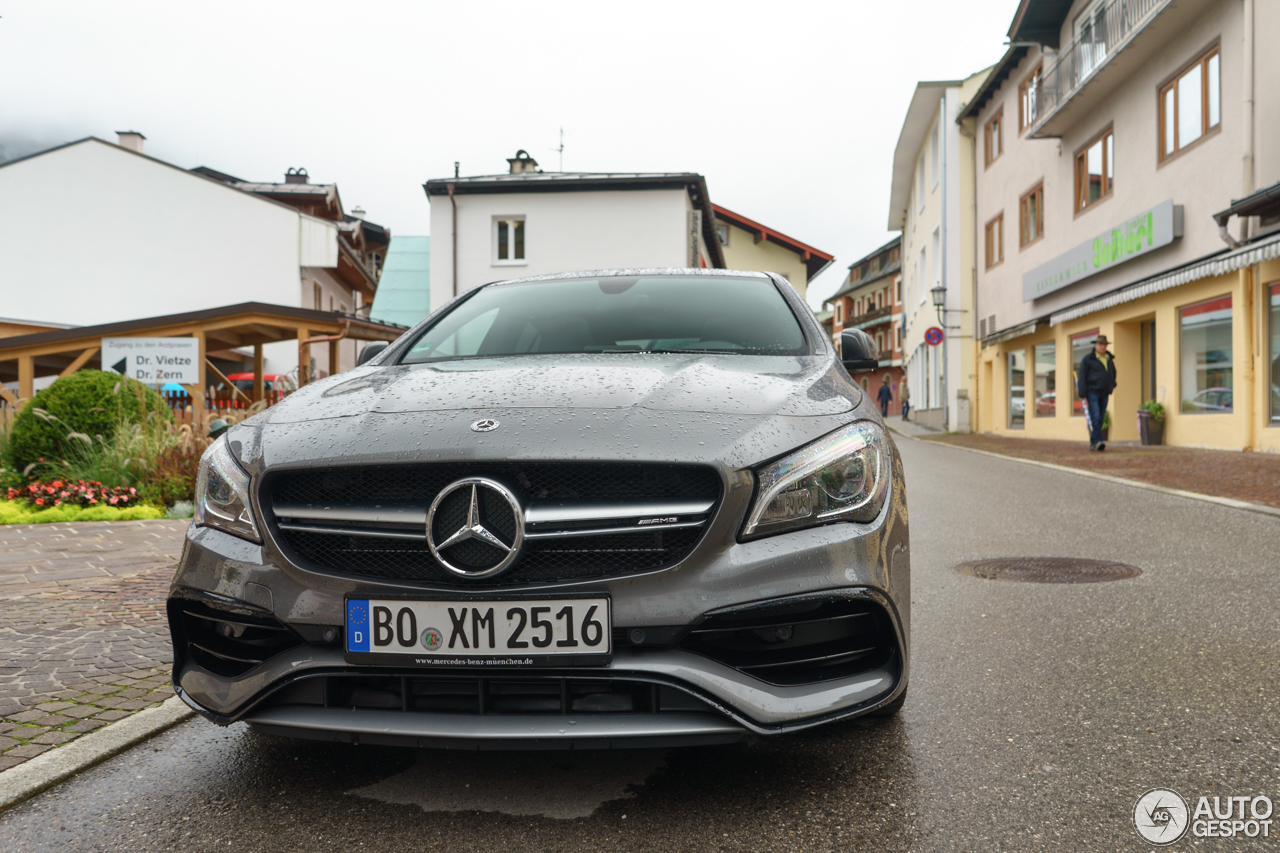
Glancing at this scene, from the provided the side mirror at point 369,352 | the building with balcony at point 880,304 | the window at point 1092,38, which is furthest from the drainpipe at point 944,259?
the building with balcony at point 880,304

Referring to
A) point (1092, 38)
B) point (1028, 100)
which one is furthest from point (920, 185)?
point (1092, 38)

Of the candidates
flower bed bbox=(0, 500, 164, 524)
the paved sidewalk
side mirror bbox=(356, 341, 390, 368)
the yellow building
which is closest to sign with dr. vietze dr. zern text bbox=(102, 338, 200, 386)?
flower bed bbox=(0, 500, 164, 524)

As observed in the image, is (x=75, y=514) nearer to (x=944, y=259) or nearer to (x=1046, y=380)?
(x=1046, y=380)

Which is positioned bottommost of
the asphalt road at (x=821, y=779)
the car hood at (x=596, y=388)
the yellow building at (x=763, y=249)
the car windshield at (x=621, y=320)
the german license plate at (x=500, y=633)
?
the asphalt road at (x=821, y=779)

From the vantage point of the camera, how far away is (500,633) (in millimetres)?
2148

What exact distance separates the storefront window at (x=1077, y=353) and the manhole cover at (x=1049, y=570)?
15708 mm

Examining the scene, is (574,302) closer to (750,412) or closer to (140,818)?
(750,412)

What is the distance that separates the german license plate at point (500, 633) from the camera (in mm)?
2135

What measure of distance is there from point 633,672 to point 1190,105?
55.9 feet

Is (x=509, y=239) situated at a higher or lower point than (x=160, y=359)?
higher

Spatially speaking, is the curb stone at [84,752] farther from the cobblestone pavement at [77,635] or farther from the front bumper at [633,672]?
the front bumper at [633,672]

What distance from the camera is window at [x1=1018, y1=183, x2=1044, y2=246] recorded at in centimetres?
2309

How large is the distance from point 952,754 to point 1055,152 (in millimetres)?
22221

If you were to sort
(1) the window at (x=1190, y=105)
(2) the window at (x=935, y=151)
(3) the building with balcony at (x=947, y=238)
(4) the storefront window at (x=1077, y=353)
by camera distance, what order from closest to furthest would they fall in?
1. (1) the window at (x=1190, y=105)
2. (4) the storefront window at (x=1077, y=353)
3. (3) the building with balcony at (x=947, y=238)
4. (2) the window at (x=935, y=151)
